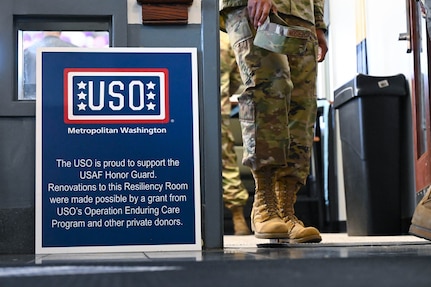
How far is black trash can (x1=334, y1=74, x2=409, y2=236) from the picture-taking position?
3.89 metres

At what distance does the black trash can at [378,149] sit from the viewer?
12.8 feet

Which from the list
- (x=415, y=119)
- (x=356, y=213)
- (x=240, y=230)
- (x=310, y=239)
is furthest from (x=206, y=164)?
(x=240, y=230)

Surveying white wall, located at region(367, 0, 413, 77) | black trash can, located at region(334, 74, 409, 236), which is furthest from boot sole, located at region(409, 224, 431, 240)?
white wall, located at region(367, 0, 413, 77)

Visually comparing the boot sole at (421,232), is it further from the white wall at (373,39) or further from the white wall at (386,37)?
the white wall at (386,37)

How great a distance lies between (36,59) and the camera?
1637mm

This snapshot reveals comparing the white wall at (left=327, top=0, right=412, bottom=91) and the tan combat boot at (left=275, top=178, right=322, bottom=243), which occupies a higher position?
the white wall at (left=327, top=0, right=412, bottom=91)

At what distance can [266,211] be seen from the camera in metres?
2.09

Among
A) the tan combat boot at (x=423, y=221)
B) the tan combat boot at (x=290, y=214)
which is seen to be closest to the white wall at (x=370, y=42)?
the tan combat boot at (x=290, y=214)

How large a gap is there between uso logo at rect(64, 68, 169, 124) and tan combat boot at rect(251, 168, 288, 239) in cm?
55

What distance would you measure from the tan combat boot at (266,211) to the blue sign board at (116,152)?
0.46 m

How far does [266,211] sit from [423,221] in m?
0.45

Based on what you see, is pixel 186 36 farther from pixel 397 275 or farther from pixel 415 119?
pixel 415 119

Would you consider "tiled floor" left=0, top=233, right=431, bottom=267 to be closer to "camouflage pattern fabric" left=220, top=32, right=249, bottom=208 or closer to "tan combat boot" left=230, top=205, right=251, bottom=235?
"camouflage pattern fabric" left=220, top=32, right=249, bottom=208

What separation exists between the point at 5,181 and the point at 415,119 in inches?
87.7
